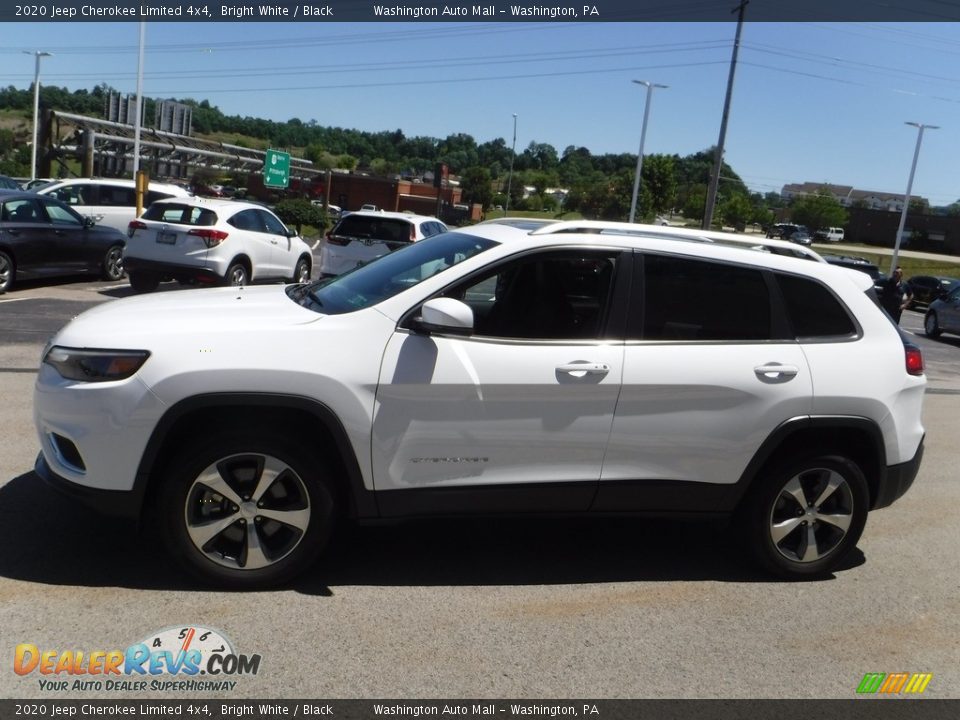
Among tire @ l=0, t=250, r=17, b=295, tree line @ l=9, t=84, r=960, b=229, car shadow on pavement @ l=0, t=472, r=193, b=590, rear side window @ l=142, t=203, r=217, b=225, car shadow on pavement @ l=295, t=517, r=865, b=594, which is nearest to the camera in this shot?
car shadow on pavement @ l=0, t=472, r=193, b=590

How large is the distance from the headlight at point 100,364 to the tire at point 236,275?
9.98 m

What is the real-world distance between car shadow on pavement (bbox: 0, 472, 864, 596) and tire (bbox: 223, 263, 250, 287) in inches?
348

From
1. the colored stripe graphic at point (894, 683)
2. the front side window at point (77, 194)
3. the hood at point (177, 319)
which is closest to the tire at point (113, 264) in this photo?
the front side window at point (77, 194)

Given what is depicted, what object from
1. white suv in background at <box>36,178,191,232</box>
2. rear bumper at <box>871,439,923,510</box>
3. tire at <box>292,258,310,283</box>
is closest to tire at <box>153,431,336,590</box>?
rear bumper at <box>871,439,923,510</box>

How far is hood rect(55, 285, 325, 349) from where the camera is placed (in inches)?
158

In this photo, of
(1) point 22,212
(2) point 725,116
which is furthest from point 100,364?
(2) point 725,116

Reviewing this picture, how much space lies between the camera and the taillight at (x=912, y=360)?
16.2ft

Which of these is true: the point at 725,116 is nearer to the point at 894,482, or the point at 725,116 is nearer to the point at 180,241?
the point at 180,241

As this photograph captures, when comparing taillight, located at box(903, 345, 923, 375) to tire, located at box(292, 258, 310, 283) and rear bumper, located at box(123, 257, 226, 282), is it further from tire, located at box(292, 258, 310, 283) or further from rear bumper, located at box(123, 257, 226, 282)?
tire, located at box(292, 258, 310, 283)
